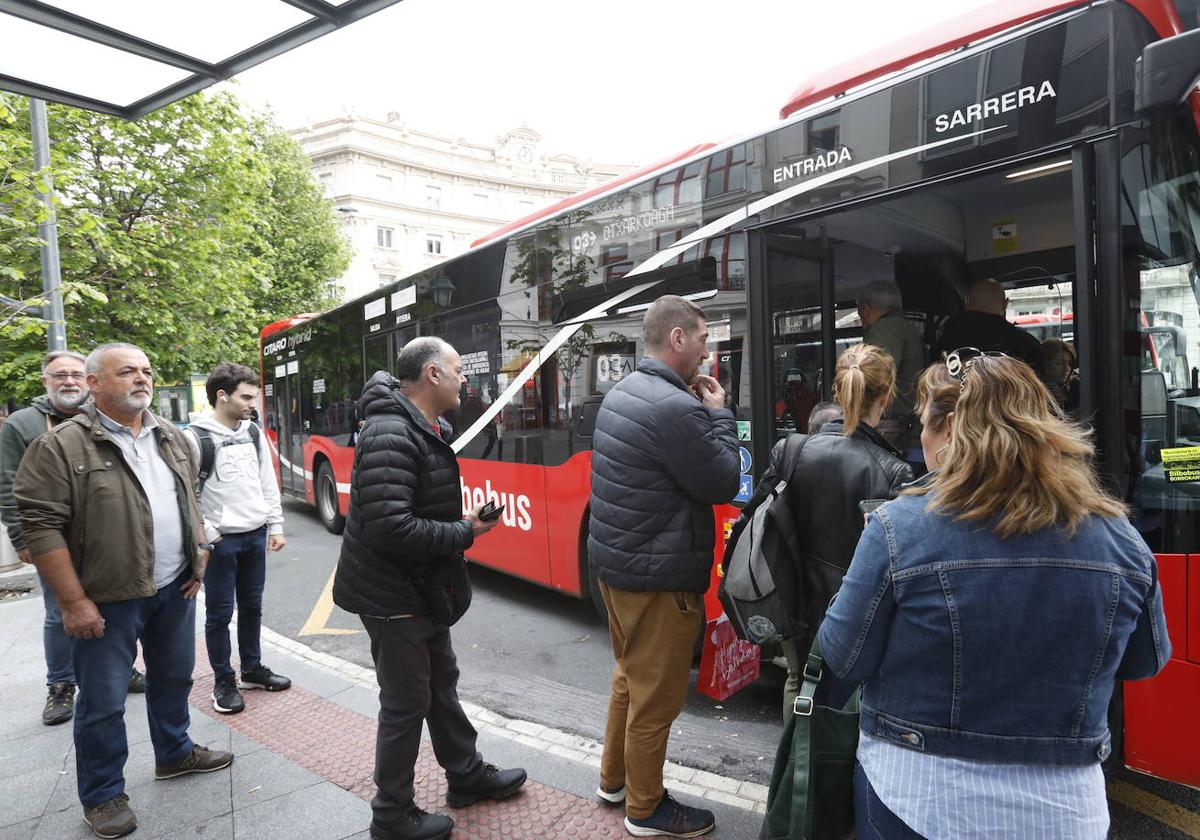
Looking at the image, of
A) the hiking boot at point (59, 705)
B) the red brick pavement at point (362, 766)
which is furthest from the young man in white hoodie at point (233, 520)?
the hiking boot at point (59, 705)

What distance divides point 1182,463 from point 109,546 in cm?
412

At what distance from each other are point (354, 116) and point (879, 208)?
167ft

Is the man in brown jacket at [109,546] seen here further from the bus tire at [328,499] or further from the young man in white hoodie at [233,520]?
the bus tire at [328,499]

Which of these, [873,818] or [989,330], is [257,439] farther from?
[989,330]

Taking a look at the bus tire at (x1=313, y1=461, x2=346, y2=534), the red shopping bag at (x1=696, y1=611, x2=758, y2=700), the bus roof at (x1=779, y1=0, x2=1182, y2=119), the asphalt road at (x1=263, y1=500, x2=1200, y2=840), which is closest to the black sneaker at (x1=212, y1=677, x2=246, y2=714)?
the asphalt road at (x1=263, y1=500, x2=1200, y2=840)

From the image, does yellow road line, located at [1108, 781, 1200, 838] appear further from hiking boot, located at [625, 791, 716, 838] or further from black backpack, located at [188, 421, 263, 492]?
black backpack, located at [188, 421, 263, 492]

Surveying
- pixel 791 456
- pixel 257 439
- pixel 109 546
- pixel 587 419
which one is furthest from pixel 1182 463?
pixel 257 439

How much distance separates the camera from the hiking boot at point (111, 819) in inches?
115

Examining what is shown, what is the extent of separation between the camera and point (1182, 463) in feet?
8.41

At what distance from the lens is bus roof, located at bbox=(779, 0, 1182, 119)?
2672mm

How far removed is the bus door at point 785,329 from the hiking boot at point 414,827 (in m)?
2.22

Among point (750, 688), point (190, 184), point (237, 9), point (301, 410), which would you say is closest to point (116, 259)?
point (190, 184)

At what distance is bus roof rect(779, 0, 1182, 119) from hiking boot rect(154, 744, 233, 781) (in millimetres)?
4281

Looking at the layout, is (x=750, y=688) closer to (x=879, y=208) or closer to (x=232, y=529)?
(x=879, y=208)
